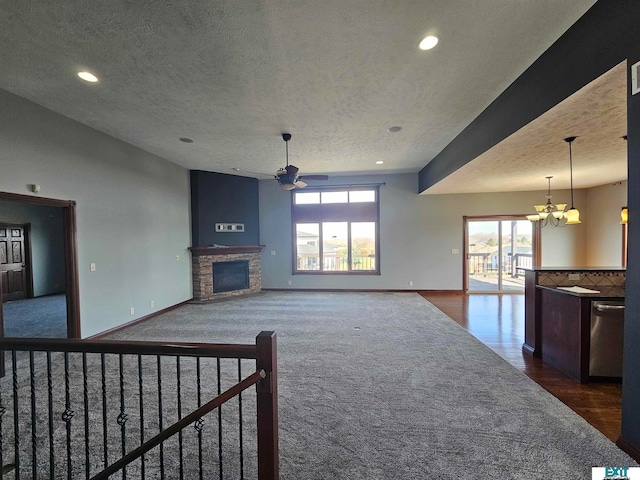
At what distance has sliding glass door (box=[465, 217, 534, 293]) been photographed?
7.09 m

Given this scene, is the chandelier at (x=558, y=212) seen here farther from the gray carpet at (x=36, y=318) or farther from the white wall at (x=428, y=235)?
the gray carpet at (x=36, y=318)

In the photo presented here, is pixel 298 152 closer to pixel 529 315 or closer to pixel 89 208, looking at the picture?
pixel 89 208

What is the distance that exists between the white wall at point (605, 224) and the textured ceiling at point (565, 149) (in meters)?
0.30

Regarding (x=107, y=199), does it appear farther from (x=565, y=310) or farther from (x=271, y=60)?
(x=565, y=310)

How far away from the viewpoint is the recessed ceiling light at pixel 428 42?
2215 millimetres

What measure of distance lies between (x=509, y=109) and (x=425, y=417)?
3.20 meters

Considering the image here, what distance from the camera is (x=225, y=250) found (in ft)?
22.5

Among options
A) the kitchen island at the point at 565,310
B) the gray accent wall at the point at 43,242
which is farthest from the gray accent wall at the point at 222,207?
the kitchen island at the point at 565,310

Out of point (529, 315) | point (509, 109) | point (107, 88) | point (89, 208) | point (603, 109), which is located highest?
point (107, 88)

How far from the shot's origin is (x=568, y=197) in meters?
6.89

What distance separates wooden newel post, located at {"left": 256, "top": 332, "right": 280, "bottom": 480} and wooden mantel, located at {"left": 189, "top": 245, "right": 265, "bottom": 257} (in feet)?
18.7

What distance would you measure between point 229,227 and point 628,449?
7.02m

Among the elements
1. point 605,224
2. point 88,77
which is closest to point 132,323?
point 88,77

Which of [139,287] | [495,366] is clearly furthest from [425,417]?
[139,287]
